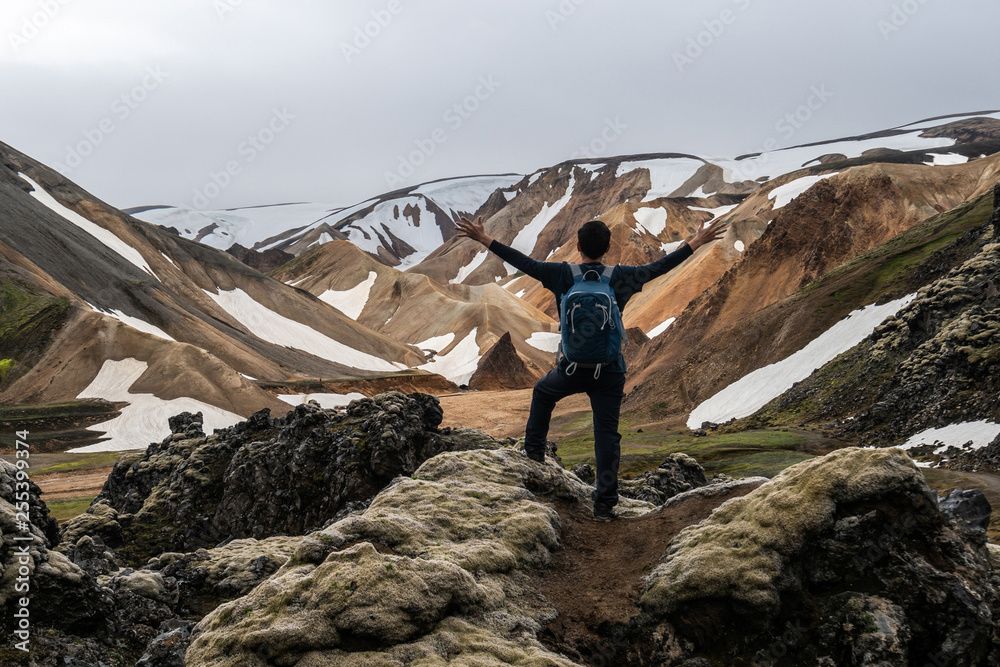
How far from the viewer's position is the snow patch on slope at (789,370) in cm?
3822

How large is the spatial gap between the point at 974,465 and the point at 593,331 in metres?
17.2

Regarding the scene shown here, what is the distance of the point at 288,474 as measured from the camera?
682 inches

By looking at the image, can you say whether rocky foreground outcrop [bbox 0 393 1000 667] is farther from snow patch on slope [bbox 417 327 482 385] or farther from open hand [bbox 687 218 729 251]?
snow patch on slope [bbox 417 327 482 385]

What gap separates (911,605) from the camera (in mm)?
6594

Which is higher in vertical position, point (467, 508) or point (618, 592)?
point (467, 508)

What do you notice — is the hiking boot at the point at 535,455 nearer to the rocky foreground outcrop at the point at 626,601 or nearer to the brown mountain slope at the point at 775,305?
the rocky foreground outcrop at the point at 626,601

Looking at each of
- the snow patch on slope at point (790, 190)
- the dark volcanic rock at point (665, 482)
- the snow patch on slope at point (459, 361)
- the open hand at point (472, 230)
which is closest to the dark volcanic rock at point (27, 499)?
the open hand at point (472, 230)

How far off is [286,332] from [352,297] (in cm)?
5375

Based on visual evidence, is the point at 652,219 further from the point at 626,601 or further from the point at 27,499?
the point at 626,601

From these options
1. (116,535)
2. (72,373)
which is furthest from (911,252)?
(72,373)

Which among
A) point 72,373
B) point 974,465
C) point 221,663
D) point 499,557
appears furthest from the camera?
point 72,373

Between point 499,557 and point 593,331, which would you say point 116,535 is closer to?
point 499,557

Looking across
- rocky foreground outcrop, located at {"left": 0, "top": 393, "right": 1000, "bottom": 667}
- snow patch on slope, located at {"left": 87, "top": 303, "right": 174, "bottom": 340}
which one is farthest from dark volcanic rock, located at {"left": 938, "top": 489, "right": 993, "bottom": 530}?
snow patch on slope, located at {"left": 87, "top": 303, "right": 174, "bottom": 340}

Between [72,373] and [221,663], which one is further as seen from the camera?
[72,373]
